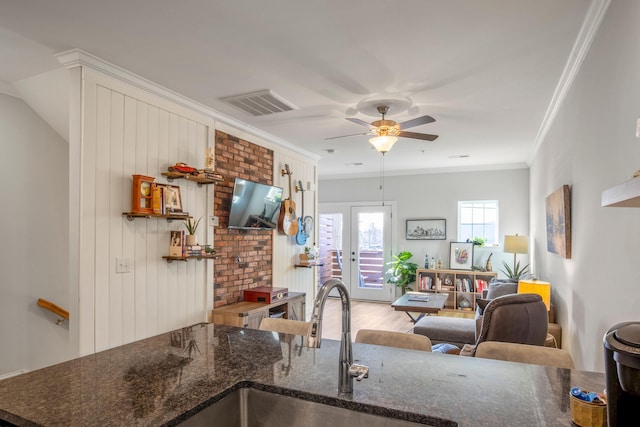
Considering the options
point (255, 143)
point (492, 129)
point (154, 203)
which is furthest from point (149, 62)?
point (492, 129)

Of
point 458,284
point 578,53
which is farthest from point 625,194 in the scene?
point 458,284

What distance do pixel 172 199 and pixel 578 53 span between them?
3.17 metres

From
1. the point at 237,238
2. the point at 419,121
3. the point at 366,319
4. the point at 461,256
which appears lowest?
the point at 366,319

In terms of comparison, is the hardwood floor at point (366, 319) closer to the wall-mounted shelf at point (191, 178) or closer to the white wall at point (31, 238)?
the wall-mounted shelf at point (191, 178)

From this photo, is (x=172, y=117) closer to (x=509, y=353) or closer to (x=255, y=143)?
(x=255, y=143)

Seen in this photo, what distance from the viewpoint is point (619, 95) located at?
188 centimetres

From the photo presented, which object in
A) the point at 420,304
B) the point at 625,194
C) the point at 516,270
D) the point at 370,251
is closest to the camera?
the point at 625,194

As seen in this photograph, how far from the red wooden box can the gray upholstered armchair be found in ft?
6.78

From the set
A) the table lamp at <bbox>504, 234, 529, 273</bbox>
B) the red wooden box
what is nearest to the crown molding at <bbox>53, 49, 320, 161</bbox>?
the red wooden box

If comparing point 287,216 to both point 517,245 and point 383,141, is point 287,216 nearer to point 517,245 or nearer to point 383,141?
point 383,141

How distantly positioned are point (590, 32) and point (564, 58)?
1.51 ft

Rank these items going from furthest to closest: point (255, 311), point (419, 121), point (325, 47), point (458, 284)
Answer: point (458, 284), point (255, 311), point (419, 121), point (325, 47)

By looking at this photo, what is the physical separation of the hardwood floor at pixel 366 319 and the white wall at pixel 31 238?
3.02 m

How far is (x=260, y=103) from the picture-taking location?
3641 millimetres
